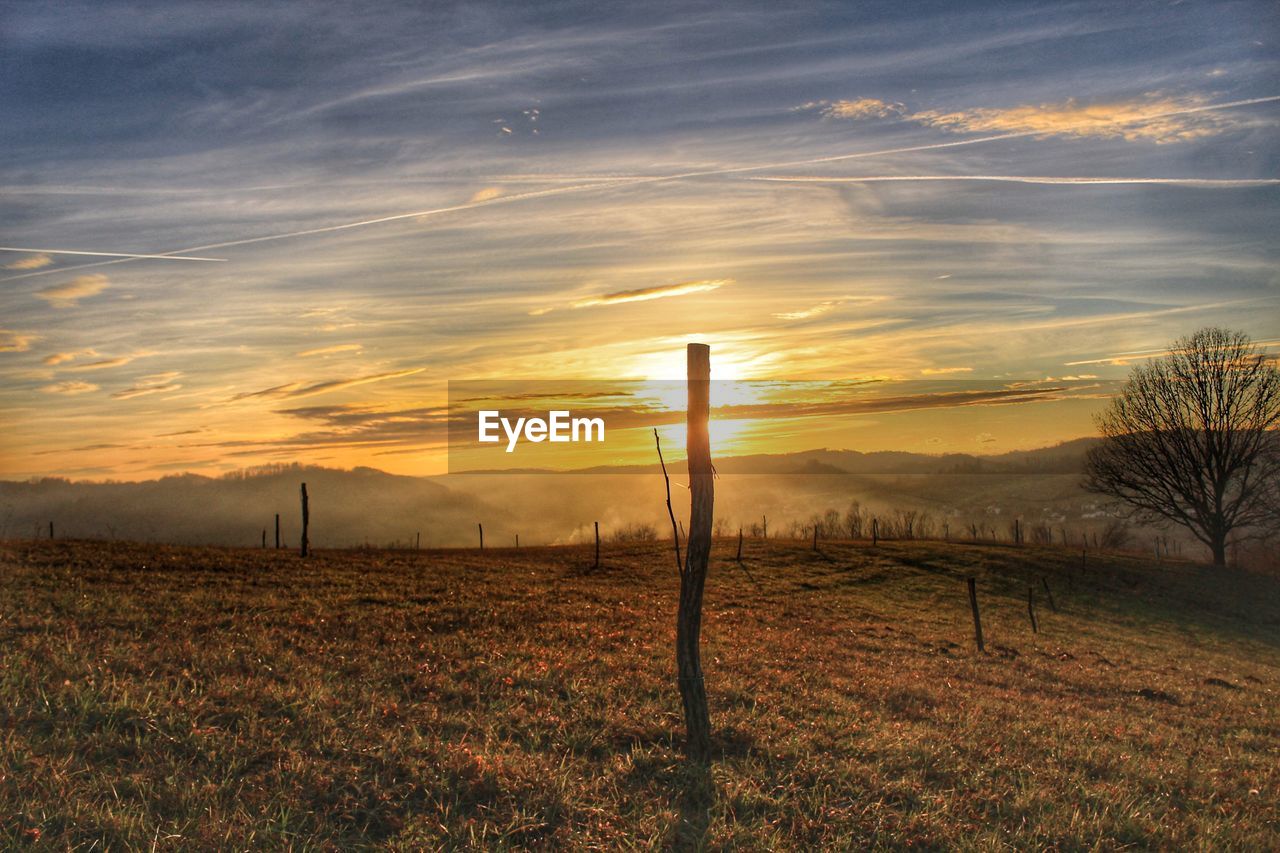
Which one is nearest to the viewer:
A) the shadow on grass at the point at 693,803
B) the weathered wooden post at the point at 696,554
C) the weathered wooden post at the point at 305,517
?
the shadow on grass at the point at 693,803

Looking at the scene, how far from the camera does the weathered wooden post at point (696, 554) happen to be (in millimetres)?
10477

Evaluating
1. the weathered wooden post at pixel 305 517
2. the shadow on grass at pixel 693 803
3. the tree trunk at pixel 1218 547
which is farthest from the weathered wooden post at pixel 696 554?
the tree trunk at pixel 1218 547

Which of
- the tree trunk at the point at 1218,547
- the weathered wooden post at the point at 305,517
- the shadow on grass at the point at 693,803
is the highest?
the weathered wooden post at the point at 305,517

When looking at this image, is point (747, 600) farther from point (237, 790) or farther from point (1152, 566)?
point (1152, 566)

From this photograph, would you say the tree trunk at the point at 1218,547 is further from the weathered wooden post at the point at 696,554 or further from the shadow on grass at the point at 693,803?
the shadow on grass at the point at 693,803

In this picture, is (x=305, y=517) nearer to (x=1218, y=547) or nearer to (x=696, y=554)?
(x=696, y=554)

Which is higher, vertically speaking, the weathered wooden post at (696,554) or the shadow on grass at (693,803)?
the weathered wooden post at (696,554)

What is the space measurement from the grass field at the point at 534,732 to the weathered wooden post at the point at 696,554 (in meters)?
0.51

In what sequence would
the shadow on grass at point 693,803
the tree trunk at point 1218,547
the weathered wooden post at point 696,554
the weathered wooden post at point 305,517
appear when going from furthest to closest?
1. the tree trunk at point 1218,547
2. the weathered wooden post at point 305,517
3. the weathered wooden post at point 696,554
4. the shadow on grass at point 693,803

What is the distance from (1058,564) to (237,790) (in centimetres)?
5452

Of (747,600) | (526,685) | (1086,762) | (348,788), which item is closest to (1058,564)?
(747,600)

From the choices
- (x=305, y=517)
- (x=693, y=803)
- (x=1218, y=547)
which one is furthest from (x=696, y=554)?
(x=1218, y=547)

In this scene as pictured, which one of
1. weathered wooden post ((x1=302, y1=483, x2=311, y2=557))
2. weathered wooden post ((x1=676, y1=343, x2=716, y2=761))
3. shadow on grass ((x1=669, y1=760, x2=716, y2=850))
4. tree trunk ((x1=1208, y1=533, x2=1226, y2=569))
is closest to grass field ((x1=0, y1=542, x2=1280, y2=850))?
shadow on grass ((x1=669, y1=760, x2=716, y2=850))

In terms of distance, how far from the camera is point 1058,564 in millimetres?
52688
